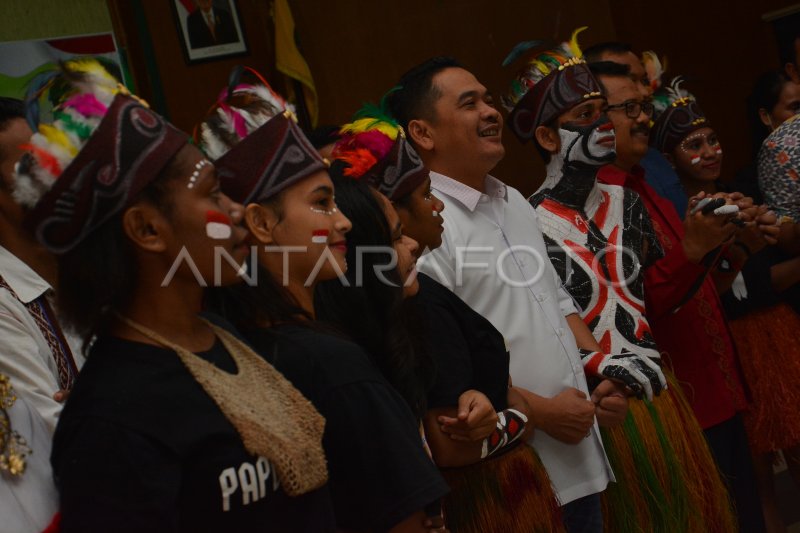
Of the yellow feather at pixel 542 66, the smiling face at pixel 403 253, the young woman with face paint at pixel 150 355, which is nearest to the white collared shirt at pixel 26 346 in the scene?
the young woman with face paint at pixel 150 355

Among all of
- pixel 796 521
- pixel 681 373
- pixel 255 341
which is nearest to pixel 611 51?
pixel 681 373

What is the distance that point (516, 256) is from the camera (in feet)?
8.87

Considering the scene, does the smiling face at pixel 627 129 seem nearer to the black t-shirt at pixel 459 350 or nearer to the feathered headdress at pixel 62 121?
the black t-shirt at pixel 459 350

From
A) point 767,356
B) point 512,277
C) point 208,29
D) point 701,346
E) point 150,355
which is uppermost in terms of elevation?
point 208,29

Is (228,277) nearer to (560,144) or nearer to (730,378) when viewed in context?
(560,144)

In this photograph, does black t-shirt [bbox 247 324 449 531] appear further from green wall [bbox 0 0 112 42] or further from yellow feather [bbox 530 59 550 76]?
green wall [bbox 0 0 112 42]

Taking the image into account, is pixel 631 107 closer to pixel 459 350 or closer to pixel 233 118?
pixel 459 350

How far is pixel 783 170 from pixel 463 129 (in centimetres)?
142

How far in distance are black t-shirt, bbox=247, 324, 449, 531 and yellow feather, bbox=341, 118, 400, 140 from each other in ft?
2.80

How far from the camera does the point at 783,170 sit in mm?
3582

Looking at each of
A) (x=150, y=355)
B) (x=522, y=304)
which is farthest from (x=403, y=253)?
(x=150, y=355)

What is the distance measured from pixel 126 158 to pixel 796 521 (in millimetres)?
3372

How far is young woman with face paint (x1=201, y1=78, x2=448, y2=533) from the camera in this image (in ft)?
5.42

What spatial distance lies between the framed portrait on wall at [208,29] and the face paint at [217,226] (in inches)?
93.4
